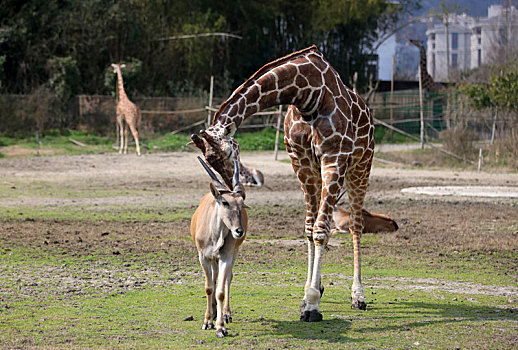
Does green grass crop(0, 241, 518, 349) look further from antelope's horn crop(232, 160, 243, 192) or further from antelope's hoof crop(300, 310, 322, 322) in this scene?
antelope's horn crop(232, 160, 243, 192)

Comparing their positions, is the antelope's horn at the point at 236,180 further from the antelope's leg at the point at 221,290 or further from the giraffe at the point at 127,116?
the giraffe at the point at 127,116

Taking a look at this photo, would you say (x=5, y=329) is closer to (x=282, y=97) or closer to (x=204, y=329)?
(x=204, y=329)

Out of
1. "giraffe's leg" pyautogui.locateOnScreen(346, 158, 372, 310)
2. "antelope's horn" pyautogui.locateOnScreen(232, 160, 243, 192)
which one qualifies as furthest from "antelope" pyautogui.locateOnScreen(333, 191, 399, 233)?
"antelope's horn" pyautogui.locateOnScreen(232, 160, 243, 192)

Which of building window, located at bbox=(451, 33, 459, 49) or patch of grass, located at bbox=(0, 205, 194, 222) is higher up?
building window, located at bbox=(451, 33, 459, 49)

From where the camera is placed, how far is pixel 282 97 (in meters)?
6.96

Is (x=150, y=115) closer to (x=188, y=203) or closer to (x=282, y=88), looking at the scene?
(x=188, y=203)

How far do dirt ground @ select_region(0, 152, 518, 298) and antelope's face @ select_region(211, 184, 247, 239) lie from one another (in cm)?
275

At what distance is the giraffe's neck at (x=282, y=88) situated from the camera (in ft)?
21.4

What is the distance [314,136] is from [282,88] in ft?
2.39

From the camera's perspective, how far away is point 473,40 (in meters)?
122

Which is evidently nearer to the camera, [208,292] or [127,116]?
[208,292]

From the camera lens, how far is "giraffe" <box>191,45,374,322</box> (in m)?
6.47

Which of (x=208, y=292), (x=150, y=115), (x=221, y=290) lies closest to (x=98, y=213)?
(x=208, y=292)

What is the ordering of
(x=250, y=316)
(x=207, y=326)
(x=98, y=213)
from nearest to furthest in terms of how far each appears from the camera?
(x=207, y=326)
(x=250, y=316)
(x=98, y=213)
